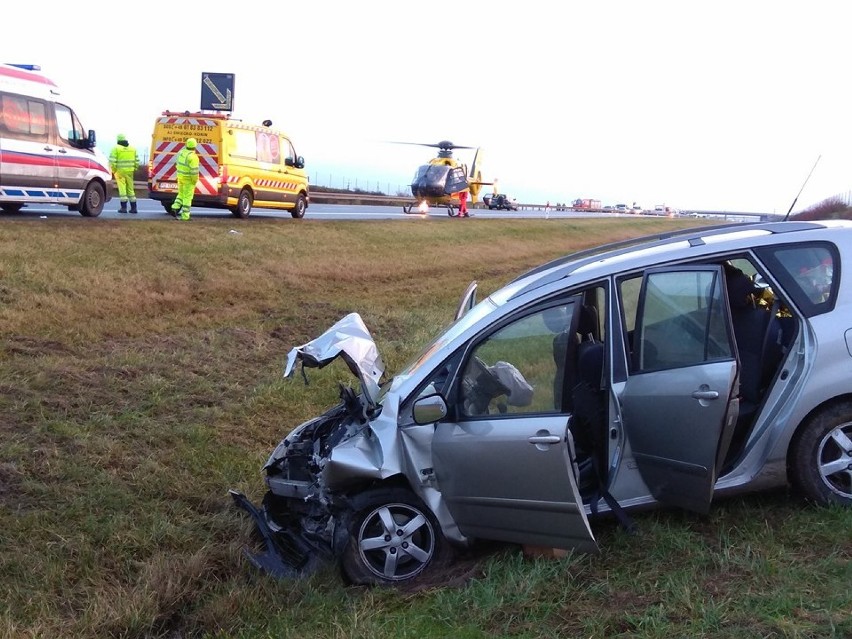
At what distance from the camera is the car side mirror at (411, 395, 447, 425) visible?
4566mm

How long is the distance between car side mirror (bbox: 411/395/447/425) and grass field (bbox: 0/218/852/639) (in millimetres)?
839

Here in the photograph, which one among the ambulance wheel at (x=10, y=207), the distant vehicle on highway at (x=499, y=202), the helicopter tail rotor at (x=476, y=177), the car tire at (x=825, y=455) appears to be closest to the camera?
the car tire at (x=825, y=455)

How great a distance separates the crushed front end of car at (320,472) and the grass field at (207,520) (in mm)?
207

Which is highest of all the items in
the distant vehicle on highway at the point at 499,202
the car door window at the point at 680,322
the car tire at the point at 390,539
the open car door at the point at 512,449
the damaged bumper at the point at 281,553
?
the car door window at the point at 680,322

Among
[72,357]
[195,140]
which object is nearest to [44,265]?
[72,357]

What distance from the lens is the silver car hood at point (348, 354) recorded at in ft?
16.5

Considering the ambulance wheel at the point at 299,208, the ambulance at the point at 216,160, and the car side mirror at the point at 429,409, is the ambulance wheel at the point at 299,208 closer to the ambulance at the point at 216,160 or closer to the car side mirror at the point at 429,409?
the ambulance at the point at 216,160

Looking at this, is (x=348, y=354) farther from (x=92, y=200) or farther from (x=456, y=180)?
(x=456, y=180)

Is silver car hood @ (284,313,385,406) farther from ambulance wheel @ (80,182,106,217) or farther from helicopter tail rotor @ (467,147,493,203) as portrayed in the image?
helicopter tail rotor @ (467,147,493,203)

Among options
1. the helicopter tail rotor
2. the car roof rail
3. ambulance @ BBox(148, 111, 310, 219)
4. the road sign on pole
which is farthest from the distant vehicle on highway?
the car roof rail

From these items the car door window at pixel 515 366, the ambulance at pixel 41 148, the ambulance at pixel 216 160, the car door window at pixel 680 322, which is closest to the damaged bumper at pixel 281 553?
the car door window at pixel 515 366

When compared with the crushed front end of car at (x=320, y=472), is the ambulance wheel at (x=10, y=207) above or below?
below

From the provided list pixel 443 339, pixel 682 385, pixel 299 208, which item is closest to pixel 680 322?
pixel 682 385

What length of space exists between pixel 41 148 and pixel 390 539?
42.8 ft
